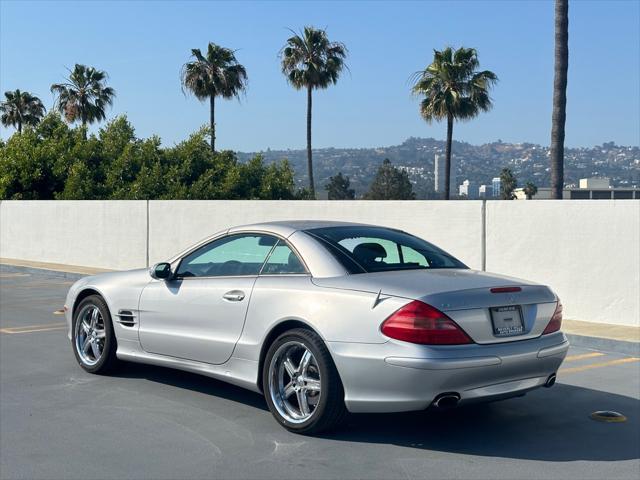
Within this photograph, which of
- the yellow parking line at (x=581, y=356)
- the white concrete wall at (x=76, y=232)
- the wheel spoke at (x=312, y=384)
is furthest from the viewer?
the white concrete wall at (x=76, y=232)

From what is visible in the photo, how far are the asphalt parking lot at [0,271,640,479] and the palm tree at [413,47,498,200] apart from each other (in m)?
38.8

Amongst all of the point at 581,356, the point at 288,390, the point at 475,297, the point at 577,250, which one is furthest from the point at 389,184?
the point at 475,297

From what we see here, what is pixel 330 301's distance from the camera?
5770mm

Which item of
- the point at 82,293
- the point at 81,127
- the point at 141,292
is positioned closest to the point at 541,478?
the point at 141,292

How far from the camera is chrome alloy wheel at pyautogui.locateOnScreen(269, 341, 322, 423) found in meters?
5.88

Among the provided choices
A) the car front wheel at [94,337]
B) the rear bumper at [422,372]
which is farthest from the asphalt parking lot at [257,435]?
the rear bumper at [422,372]

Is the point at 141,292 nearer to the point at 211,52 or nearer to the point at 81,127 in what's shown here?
the point at 81,127

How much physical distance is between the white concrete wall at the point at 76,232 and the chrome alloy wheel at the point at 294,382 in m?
15.2

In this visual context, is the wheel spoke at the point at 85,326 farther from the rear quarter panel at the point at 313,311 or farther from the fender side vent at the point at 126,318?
the rear quarter panel at the point at 313,311

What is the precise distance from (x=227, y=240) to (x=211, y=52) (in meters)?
41.2

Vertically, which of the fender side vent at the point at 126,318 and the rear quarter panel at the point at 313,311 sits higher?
the rear quarter panel at the point at 313,311

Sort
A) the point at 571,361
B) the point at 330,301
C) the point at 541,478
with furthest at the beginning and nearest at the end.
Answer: the point at 571,361 < the point at 330,301 < the point at 541,478

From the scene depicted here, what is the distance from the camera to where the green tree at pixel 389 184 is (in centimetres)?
9819

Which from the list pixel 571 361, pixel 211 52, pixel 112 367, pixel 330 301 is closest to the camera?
pixel 330 301
